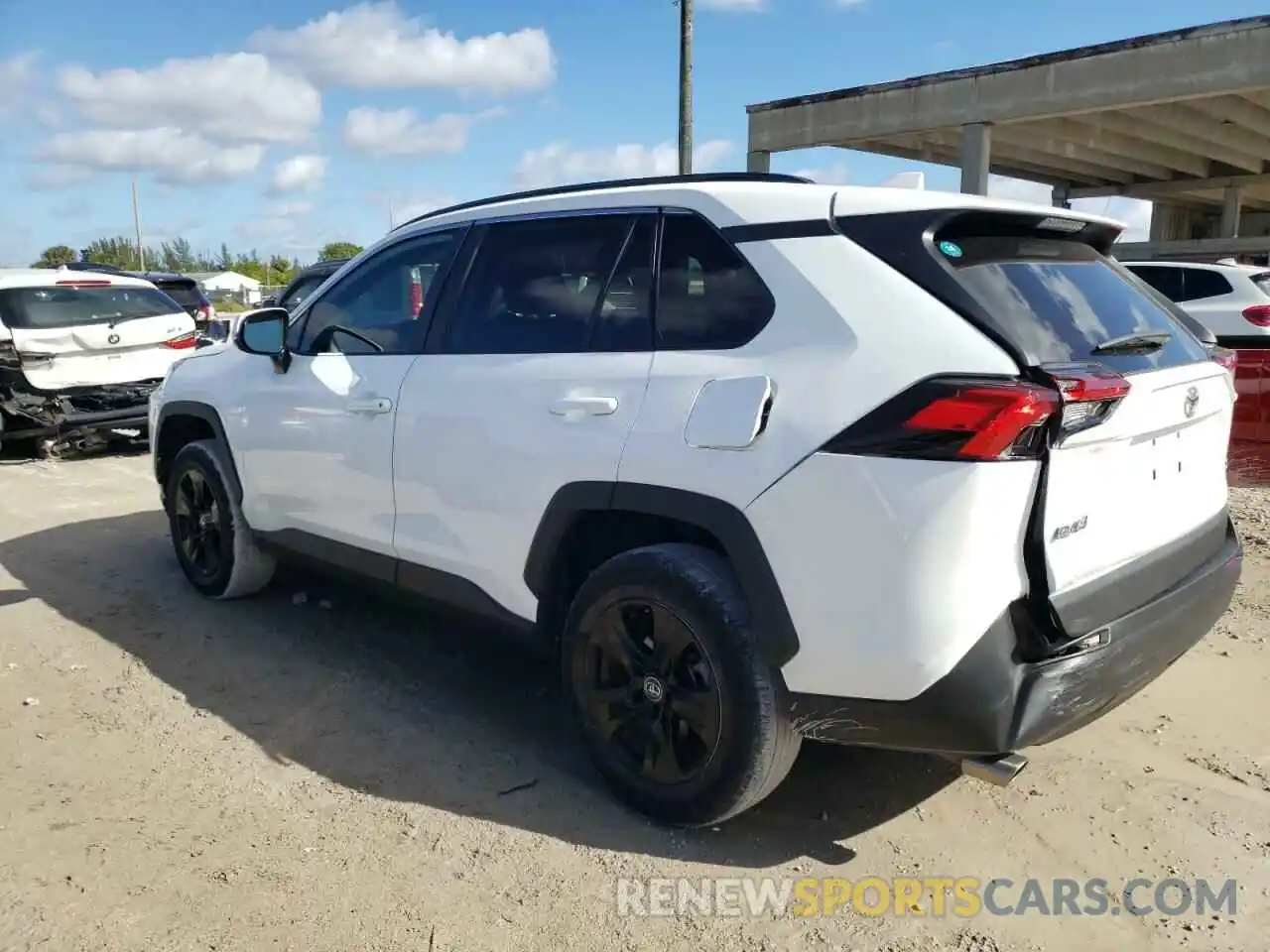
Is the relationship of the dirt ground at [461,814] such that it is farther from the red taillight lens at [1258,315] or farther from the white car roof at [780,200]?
the red taillight lens at [1258,315]

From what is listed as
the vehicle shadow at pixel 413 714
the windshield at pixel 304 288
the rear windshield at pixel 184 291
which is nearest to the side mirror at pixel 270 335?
the vehicle shadow at pixel 413 714

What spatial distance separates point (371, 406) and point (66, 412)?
6.27 m

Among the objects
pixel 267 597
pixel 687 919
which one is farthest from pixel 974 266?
pixel 267 597

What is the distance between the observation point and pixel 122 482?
785 cm

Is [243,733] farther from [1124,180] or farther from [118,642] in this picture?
[1124,180]

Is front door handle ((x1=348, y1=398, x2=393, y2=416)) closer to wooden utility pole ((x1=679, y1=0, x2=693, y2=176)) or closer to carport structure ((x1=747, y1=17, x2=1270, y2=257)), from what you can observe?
wooden utility pole ((x1=679, y1=0, x2=693, y2=176))

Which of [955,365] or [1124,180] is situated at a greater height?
[1124,180]

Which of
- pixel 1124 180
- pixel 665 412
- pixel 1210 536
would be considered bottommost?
pixel 1210 536

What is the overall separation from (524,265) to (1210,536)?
233 cm

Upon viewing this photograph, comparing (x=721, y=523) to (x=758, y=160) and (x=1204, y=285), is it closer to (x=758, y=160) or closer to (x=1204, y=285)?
(x=1204, y=285)

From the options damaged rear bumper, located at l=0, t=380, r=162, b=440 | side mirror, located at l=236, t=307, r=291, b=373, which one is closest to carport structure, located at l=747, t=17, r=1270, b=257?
damaged rear bumper, located at l=0, t=380, r=162, b=440

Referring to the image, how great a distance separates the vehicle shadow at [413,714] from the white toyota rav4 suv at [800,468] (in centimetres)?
26

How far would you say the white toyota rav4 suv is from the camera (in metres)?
2.34

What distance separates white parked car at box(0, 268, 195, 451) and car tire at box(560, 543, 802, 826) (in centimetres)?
719
